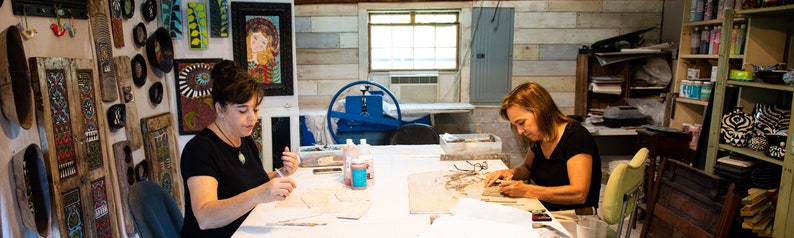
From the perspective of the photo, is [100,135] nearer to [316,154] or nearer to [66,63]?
[66,63]

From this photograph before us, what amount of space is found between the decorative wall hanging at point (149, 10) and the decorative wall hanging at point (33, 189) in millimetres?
1139

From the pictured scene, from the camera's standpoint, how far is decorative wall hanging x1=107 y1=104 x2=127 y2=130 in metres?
2.53

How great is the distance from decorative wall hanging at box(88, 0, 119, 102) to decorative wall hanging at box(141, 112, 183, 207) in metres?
0.36

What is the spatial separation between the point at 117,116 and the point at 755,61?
12.3 feet

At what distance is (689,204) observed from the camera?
201cm

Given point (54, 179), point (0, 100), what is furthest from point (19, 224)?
point (0, 100)

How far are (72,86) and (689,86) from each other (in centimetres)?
403

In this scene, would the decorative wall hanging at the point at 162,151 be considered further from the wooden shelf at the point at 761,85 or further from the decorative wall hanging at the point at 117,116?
the wooden shelf at the point at 761,85

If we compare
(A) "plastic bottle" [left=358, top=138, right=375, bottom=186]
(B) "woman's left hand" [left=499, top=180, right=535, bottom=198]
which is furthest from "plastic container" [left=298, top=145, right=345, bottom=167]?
(B) "woman's left hand" [left=499, top=180, right=535, bottom=198]

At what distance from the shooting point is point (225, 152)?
181cm

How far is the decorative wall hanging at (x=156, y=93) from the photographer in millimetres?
2949

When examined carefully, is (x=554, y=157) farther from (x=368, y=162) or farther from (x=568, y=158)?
(x=368, y=162)

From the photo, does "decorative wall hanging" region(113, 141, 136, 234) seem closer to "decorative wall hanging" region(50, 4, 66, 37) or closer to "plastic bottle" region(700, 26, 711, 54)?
"decorative wall hanging" region(50, 4, 66, 37)

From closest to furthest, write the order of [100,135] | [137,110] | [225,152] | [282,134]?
[225,152] < [100,135] < [137,110] < [282,134]
